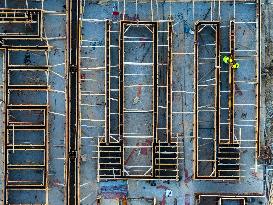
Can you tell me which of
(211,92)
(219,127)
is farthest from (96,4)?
(219,127)

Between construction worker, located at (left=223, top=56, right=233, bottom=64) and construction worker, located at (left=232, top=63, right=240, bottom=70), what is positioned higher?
construction worker, located at (left=223, top=56, right=233, bottom=64)

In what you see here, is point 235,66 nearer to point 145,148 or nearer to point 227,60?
point 227,60

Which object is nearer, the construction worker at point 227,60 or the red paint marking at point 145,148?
the construction worker at point 227,60

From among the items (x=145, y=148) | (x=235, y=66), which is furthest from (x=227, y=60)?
(x=145, y=148)

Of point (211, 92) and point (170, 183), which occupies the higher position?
point (211, 92)

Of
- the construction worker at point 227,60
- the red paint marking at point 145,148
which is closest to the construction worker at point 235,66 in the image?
the construction worker at point 227,60

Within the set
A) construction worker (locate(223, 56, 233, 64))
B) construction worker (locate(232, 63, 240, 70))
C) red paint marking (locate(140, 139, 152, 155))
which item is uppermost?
construction worker (locate(223, 56, 233, 64))

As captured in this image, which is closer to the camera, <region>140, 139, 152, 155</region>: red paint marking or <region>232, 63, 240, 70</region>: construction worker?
<region>232, 63, 240, 70</region>: construction worker

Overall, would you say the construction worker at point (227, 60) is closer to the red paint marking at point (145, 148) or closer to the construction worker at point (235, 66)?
the construction worker at point (235, 66)

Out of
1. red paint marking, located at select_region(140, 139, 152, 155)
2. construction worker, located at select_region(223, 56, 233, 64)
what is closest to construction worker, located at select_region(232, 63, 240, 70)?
construction worker, located at select_region(223, 56, 233, 64)

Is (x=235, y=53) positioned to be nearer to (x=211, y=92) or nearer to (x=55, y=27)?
(x=211, y=92)

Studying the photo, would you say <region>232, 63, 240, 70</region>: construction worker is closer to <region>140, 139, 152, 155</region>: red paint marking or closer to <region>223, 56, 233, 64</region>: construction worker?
<region>223, 56, 233, 64</region>: construction worker
